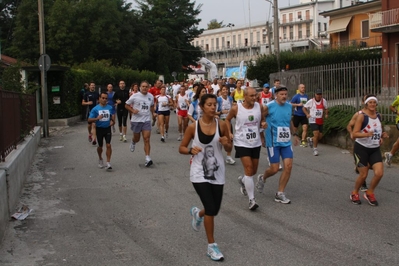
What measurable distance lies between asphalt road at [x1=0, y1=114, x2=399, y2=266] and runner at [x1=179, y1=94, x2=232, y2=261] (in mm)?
526

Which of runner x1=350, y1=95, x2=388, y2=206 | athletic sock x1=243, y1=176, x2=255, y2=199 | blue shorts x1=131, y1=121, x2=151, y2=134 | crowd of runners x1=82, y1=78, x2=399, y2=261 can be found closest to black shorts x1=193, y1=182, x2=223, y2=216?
crowd of runners x1=82, y1=78, x2=399, y2=261

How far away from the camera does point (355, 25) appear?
46.9m

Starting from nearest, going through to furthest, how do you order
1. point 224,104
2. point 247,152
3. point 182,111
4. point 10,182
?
point 10,182
point 247,152
point 224,104
point 182,111

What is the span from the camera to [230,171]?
440 inches

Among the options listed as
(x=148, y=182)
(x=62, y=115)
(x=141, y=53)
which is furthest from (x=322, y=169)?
(x=141, y=53)

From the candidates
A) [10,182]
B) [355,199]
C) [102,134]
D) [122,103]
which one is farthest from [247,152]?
[122,103]

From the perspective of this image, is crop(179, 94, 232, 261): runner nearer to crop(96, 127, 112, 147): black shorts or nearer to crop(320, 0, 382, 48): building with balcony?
crop(96, 127, 112, 147): black shorts

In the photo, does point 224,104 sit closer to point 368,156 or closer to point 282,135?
point 282,135

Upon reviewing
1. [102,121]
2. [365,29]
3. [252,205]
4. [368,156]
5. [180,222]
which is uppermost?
[365,29]

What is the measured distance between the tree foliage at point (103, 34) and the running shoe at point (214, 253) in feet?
132

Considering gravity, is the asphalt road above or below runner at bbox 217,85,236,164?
below

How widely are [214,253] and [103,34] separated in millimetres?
45472

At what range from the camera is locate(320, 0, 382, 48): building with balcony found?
44812 millimetres

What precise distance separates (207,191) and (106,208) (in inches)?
109
